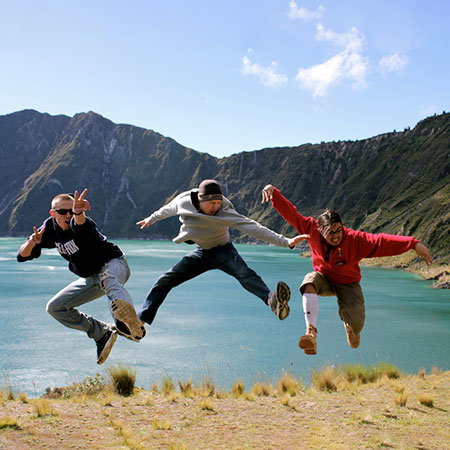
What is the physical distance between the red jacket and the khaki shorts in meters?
0.09

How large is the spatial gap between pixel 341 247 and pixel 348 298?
80cm

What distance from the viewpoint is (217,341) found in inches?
1555

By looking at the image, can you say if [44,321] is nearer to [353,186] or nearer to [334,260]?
[334,260]

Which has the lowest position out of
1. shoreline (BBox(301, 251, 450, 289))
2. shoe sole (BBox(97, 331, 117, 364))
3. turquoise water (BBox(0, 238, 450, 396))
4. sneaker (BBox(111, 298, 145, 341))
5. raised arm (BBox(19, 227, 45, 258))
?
turquoise water (BBox(0, 238, 450, 396))

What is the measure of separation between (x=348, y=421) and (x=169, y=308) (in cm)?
4395

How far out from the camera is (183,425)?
10.2 m

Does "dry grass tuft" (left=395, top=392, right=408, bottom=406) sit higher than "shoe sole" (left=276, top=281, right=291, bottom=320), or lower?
lower

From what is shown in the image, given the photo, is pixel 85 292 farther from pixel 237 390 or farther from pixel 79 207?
pixel 237 390

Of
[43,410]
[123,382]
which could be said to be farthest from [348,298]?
[123,382]

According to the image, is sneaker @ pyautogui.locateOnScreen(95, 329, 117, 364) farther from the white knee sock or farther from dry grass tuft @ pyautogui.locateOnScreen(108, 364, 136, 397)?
dry grass tuft @ pyautogui.locateOnScreen(108, 364, 136, 397)

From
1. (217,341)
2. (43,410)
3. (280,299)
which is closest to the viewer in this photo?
(280,299)

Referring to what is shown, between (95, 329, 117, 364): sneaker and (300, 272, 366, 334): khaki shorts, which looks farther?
(300, 272, 366, 334): khaki shorts

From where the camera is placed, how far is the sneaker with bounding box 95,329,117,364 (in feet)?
18.2

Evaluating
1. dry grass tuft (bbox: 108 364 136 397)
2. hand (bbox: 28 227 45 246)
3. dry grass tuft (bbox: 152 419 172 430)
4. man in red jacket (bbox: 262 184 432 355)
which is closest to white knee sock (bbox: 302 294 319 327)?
man in red jacket (bbox: 262 184 432 355)
